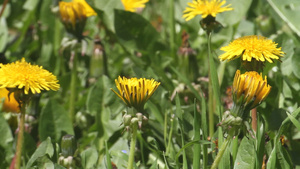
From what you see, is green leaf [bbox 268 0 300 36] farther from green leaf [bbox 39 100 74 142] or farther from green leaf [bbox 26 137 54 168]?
green leaf [bbox 26 137 54 168]

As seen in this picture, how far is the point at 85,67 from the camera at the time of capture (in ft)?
10.2

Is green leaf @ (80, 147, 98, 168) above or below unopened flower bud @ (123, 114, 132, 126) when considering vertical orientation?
below

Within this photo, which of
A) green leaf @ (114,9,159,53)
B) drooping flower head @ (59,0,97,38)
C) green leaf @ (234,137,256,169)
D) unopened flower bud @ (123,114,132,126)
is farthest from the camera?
green leaf @ (114,9,159,53)

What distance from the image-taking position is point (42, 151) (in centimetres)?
183

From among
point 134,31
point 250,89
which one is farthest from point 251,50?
point 134,31

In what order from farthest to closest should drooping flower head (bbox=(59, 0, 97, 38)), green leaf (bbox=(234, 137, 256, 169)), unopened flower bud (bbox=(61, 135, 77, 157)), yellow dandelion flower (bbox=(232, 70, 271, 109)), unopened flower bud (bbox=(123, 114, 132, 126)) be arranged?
drooping flower head (bbox=(59, 0, 97, 38))
unopened flower bud (bbox=(61, 135, 77, 157))
green leaf (bbox=(234, 137, 256, 169))
unopened flower bud (bbox=(123, 114, 132, 126))
yellow dandelion flower (bbox=(232, 70, 271, 109))

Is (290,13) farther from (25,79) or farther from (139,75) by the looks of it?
(25,79)

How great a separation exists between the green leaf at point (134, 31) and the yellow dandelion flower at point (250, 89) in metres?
1.24

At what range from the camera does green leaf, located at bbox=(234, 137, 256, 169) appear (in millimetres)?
1627

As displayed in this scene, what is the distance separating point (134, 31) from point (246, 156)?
121 centimetres

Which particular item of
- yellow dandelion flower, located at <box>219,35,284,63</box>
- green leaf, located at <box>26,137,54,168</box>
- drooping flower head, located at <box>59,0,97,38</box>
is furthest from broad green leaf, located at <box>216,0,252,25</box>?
green leaf, located at <box>26,137,54,168</box>

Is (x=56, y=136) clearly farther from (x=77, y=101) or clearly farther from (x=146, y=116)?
(x=146, y=116)

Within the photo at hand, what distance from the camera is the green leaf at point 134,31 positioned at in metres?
2.61

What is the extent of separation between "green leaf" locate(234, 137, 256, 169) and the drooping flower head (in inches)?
40.5
